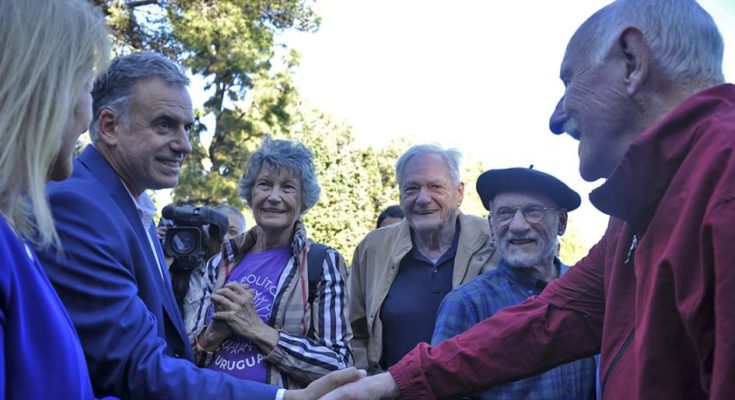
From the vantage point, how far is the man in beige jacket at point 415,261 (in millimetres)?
4148

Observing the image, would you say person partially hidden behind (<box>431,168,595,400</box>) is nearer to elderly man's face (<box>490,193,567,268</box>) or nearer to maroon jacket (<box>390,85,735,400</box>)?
elderly man's face (<box>490,193,567,268</box>)

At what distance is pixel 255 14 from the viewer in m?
14.3

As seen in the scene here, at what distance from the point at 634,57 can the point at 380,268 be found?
290 centimetres

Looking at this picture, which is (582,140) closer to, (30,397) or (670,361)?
(670,361)

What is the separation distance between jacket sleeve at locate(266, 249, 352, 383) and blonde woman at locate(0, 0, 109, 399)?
5.58 feet

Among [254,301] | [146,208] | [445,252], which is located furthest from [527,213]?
[146,208]

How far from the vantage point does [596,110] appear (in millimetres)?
1921

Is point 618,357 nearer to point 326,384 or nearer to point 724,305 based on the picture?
point 724,305

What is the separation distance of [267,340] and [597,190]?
2021 mm

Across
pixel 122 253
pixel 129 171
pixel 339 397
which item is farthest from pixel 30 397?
pixel 129 171

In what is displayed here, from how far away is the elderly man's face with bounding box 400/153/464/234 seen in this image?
4477mm

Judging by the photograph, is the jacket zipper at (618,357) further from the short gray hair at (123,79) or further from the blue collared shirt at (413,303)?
the blue collared shirt at (413,303)

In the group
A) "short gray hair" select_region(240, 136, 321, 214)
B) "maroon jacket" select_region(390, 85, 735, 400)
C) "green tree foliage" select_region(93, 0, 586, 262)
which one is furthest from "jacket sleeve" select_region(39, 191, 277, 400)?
"green tree foliage" select_region(93, 0, 586, 262)

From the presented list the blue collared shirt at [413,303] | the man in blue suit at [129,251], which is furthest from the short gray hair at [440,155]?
the man in blue suit at [129,251]
